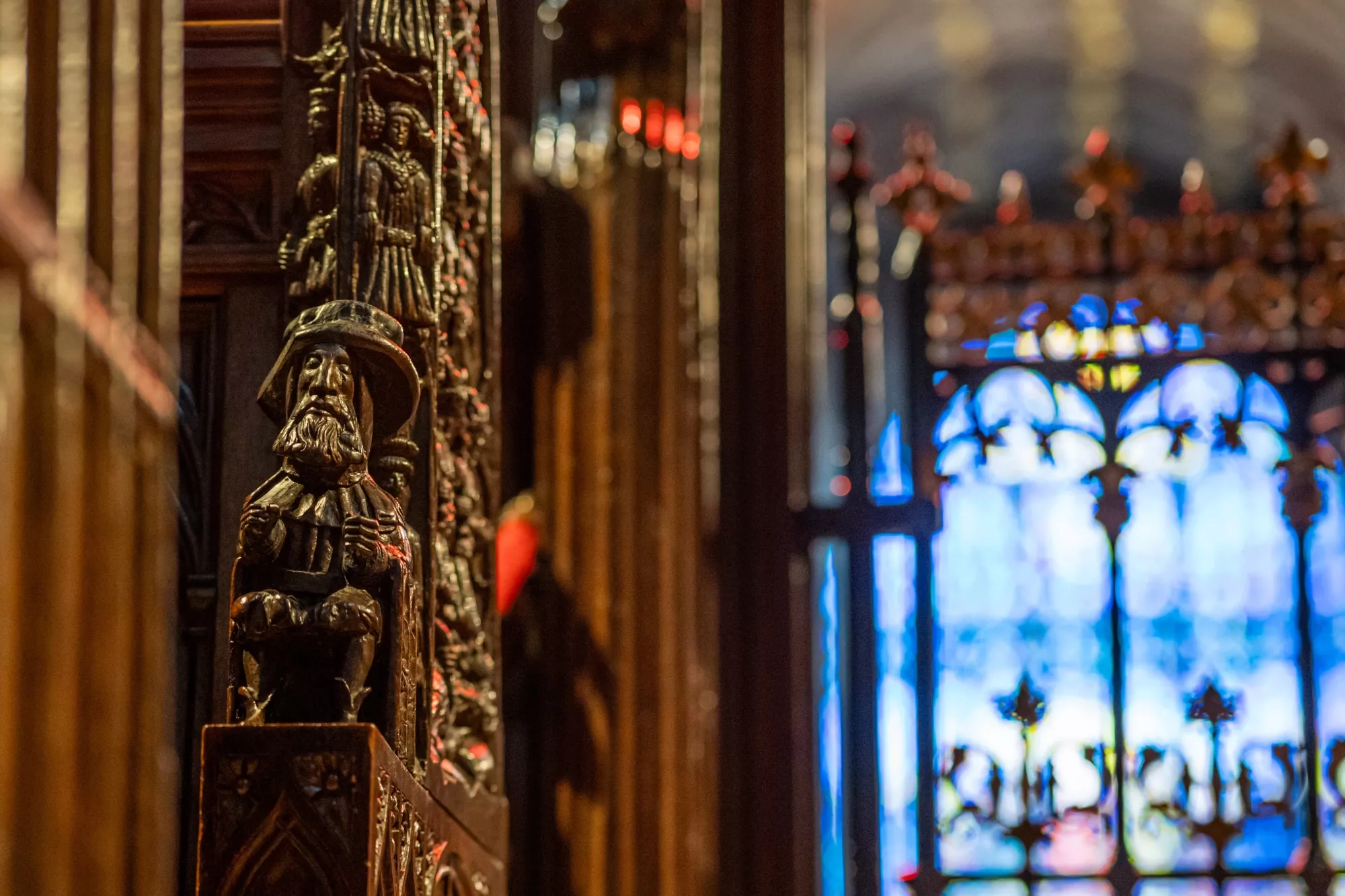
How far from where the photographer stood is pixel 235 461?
3684mm

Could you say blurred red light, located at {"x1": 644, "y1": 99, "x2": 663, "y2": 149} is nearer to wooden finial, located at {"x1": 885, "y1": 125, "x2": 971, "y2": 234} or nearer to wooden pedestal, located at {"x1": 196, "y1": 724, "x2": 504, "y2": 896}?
wooden finial, located at {"x1": 885, "y1": 125, "x2": 971, "y2": 234}

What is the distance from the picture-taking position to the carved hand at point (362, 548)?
2.88 m

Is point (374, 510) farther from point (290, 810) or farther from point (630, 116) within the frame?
point (630, 116)

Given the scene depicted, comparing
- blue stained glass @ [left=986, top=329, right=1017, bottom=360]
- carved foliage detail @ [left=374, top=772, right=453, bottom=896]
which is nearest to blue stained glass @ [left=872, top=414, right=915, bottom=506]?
blue stained glass @ [left=986, top=329, right=1017, bottom=360]

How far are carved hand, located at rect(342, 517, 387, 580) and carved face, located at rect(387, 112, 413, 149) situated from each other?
872mm

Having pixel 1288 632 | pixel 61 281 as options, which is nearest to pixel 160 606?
pixel 61 281

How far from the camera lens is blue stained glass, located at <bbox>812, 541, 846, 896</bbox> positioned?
6.56 metres

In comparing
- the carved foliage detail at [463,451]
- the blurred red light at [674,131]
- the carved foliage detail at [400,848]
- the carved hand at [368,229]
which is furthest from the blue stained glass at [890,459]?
the carved foliage detail at [400,848]

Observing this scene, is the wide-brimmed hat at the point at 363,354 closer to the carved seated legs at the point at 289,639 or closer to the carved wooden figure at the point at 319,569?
the carved wooden figure at the point at 319,569

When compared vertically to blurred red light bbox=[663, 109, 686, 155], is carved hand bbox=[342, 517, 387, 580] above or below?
below

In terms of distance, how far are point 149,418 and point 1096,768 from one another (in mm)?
4948

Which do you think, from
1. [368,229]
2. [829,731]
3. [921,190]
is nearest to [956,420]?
[921,190]

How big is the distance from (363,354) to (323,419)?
165 millimetres

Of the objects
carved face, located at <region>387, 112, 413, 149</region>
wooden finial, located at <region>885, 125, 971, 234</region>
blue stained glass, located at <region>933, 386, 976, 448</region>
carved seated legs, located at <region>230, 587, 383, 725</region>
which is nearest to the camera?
carved seated legs, located at <region>230, 587, 383, 725</region>
